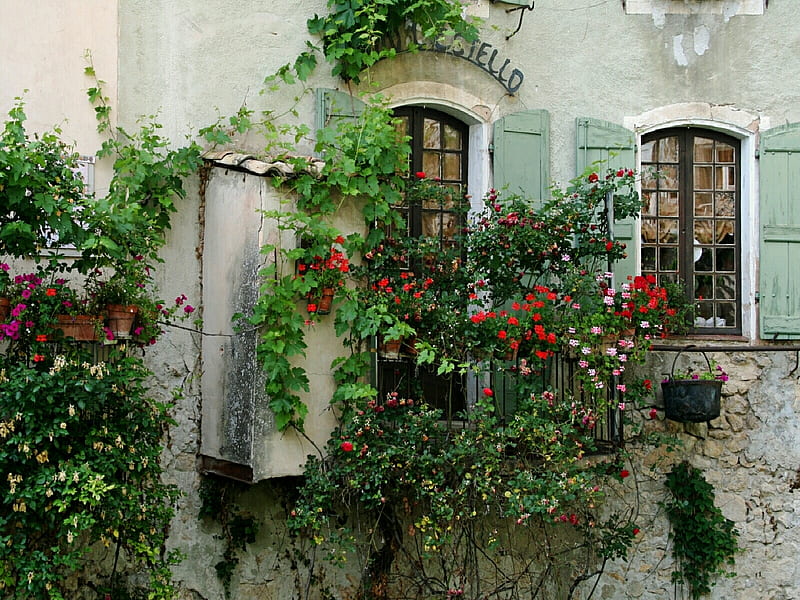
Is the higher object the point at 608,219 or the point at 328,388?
the point at 608,219

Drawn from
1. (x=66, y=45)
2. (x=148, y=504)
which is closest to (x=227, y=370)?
(x=148, y=504)

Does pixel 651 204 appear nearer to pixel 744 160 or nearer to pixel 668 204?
pixel 668 204

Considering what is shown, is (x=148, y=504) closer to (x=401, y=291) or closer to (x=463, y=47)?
(x=401, y=291)

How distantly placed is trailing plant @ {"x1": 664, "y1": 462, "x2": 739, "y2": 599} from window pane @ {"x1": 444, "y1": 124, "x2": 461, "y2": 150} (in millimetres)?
2815

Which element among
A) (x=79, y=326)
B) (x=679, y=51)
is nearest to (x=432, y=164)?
(x=679, y=51)

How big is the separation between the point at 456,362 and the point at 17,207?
281 centimetres

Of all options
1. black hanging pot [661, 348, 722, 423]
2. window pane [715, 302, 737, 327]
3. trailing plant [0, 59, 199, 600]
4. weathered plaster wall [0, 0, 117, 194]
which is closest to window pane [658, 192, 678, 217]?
window pane [715, 302, 737, 327]

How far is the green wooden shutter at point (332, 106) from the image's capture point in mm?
7340

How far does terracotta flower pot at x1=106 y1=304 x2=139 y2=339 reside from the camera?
6.16 metres

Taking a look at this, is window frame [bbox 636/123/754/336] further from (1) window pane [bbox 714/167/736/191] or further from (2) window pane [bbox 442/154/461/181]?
(2) window pane [bbox 442/154/461/181]

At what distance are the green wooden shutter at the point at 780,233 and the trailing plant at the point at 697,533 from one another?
1.23m

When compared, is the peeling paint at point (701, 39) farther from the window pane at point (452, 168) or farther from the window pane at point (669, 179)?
the window pane at point (452, 168)

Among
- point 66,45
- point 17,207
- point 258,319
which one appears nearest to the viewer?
point 17,207

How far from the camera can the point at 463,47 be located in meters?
7.68
